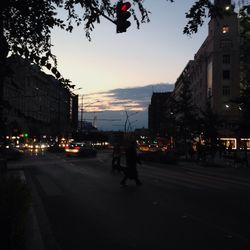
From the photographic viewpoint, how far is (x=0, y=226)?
6.86 metres

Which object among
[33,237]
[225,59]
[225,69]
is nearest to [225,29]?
[225,59]

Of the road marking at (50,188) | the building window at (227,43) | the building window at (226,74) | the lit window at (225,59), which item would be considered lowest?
the road marking at (50,188)

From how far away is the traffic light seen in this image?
9251mm

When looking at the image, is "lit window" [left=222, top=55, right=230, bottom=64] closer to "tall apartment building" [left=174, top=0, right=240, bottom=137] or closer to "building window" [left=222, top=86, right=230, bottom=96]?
"tall apartment building" [left=174, top=0, right=240, bottom=137]

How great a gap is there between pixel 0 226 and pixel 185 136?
5360 cm

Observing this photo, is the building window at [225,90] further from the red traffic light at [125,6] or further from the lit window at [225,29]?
the red traffic light at [125,6]

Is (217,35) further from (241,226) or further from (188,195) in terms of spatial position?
(241,226)

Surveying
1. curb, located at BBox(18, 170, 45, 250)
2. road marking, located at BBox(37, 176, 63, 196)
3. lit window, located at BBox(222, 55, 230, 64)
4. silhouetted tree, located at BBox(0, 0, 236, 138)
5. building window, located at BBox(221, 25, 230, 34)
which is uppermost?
building window, located at BBox(221, 25, 230, 34)

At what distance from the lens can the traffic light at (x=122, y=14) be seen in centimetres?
925

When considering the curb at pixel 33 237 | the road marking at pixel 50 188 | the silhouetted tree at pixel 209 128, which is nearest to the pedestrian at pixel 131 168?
the road marking at pixel 50 188

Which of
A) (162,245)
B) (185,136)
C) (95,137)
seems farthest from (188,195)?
(95,137)

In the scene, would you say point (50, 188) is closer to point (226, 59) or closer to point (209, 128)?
point (209, 128)

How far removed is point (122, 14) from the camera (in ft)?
32.3

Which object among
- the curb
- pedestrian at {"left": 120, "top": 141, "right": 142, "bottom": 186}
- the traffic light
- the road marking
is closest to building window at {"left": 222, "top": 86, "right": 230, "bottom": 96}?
the road marking
